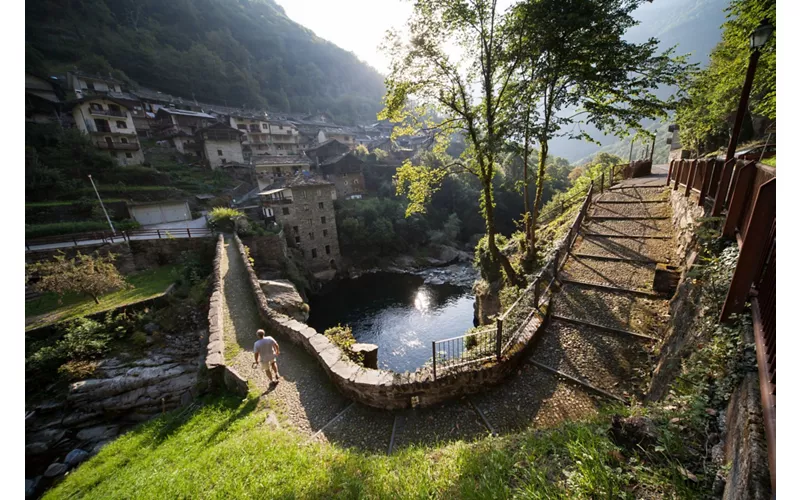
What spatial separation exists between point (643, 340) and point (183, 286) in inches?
806

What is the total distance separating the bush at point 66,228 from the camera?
A: 18.7 metres

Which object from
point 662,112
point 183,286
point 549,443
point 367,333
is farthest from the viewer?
point 367,333

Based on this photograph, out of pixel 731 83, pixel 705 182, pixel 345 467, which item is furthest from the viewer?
pixel 731 83

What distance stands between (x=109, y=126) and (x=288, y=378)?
4220 cm

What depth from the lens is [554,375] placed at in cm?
611

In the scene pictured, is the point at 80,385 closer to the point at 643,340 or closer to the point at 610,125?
the point at 643,340

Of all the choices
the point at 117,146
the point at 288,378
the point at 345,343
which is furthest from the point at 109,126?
the point at 345,343

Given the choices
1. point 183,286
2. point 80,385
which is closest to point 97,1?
point 183,286

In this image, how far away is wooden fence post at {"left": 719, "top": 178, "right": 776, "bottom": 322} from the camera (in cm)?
291

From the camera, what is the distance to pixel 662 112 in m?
8.35

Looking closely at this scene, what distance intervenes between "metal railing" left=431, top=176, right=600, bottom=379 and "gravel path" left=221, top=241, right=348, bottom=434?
287 centimetres

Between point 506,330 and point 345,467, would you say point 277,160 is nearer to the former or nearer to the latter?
point 506,330

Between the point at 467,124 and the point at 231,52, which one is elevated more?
the point at 231,52

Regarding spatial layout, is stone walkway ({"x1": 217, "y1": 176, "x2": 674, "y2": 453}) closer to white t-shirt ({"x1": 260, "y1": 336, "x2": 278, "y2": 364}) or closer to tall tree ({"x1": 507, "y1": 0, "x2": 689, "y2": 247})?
white t-shirt ({"x1": 260, "y1": 336, "x2": 278, "y2": 364})
